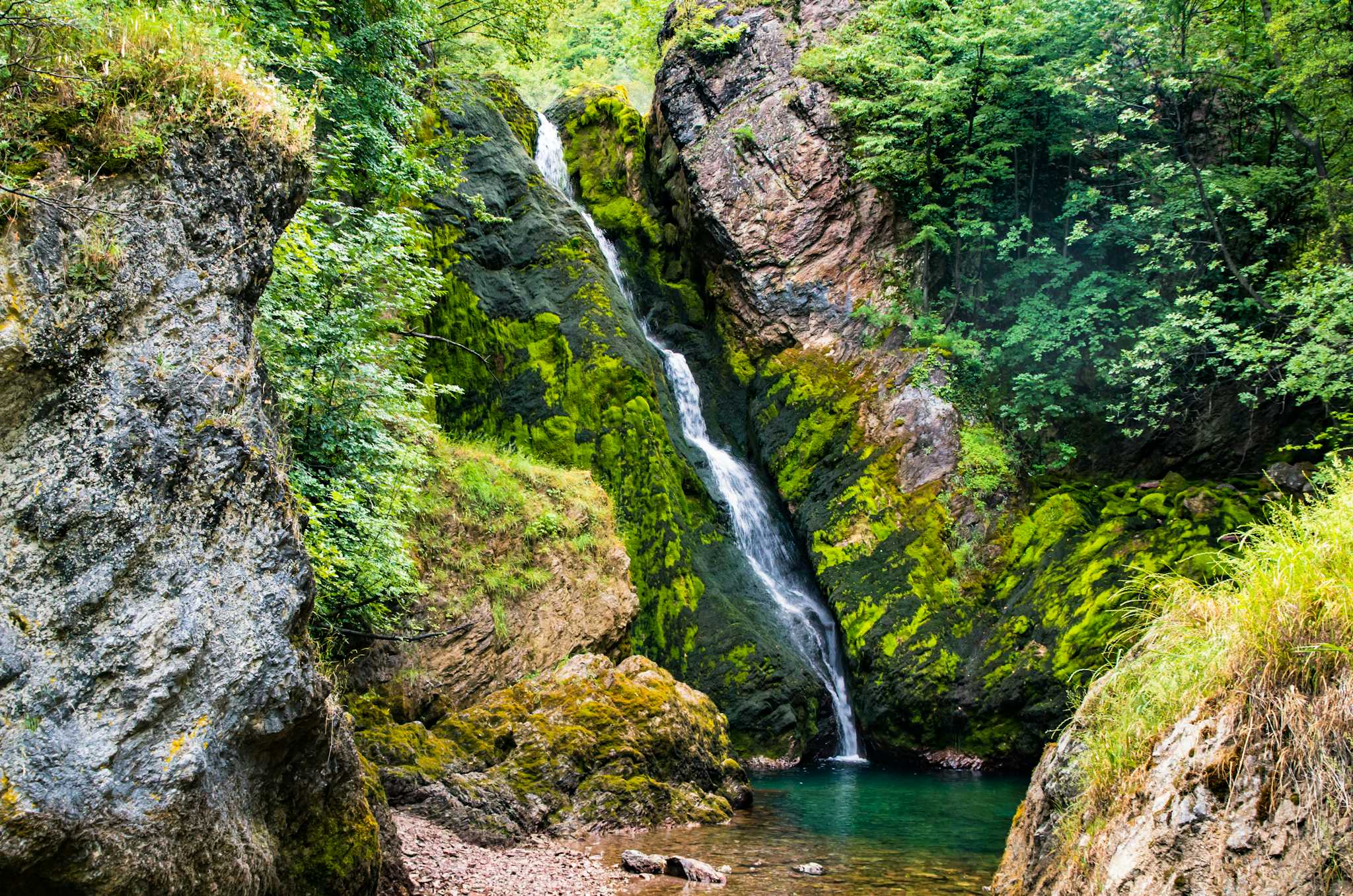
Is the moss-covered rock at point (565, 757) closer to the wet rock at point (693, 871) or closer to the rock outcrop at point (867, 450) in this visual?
the wet rock at point (693, 871)

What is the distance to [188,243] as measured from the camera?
157 inches

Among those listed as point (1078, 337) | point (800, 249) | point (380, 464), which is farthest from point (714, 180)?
point (380, 464)

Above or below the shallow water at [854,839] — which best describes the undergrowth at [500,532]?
above

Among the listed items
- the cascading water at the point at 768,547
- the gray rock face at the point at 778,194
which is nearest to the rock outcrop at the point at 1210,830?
the cascading water at the point at 768,547

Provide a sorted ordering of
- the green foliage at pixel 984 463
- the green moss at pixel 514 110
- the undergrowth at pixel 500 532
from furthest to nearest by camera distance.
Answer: the green moss at pixel 514 110, the green foliage at pixel 984 463, the undergrowth at pixel 500 532

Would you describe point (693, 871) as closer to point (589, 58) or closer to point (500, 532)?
point (500, 532)

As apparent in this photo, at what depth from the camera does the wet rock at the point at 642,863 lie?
7008 millimetres

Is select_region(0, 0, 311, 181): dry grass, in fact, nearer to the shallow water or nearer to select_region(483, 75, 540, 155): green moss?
the shallow water

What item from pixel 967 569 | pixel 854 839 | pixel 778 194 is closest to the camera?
pixel 854 839

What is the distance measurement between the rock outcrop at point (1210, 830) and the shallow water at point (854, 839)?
124 inches

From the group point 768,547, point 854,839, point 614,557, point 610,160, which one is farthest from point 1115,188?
point 854,839

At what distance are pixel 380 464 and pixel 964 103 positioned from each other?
659 inches

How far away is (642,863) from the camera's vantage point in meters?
7.07

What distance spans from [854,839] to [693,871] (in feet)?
8.37
